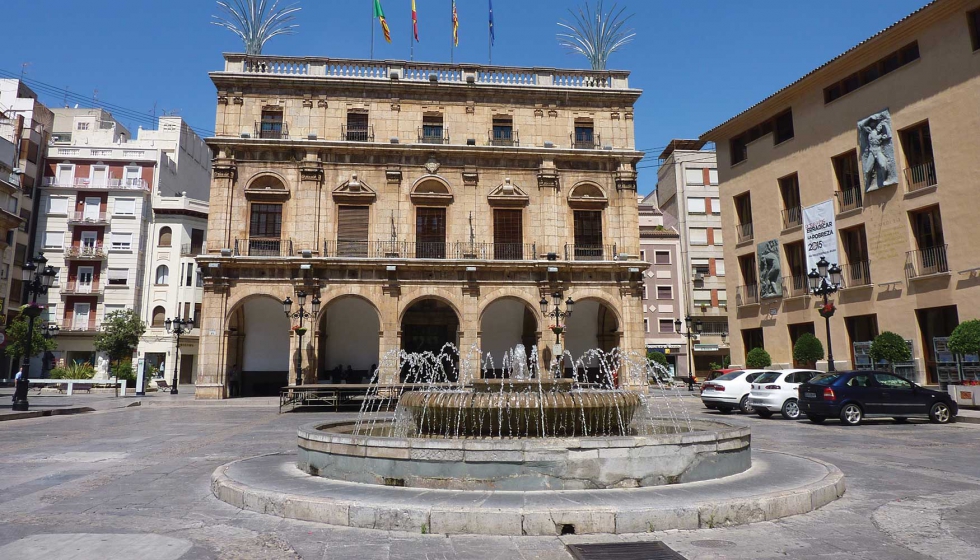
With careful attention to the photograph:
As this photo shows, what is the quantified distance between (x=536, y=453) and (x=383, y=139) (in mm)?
22645

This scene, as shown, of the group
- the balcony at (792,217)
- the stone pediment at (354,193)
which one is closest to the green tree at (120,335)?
the stone pediment at (354,193)

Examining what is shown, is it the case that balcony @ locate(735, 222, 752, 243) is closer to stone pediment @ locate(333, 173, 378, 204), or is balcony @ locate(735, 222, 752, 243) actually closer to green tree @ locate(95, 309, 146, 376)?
stone pediment @ locate(333, 173, 378, 204)

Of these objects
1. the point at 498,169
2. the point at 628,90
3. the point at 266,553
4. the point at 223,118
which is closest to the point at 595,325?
the point at 498,169

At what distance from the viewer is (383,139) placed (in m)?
26.5

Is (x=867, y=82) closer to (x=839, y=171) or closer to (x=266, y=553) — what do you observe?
(x=839, y=171)

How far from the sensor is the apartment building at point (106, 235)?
4322 cm

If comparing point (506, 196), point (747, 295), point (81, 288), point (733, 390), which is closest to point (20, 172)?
point (81, 288)

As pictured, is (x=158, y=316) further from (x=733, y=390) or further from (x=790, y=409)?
(x=790, y=409)

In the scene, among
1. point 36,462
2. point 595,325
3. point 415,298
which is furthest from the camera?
point 595,325

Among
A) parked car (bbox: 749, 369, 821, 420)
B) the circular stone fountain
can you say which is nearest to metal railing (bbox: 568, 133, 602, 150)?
parked car (bbox: 749, 369, 821, 420)

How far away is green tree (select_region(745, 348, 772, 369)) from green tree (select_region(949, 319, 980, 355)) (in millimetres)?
7452

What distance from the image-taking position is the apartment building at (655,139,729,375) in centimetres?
4462

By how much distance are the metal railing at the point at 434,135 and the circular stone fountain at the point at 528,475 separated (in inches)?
812

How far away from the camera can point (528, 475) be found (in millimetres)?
5914
